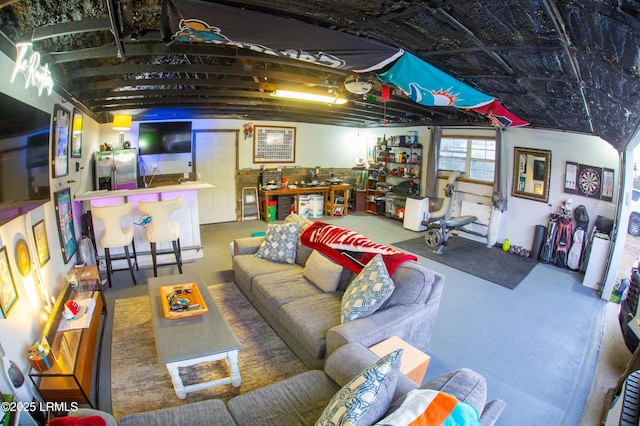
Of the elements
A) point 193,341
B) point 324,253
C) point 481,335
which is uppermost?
point 324,253

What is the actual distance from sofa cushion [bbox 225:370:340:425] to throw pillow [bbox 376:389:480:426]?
0.69 meters

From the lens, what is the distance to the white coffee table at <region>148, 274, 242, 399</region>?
250cm

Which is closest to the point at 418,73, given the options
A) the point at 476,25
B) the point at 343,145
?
the point at 476,25

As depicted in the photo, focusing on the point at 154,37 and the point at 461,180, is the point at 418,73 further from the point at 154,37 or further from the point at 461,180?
the point at 461,180

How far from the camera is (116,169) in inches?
226

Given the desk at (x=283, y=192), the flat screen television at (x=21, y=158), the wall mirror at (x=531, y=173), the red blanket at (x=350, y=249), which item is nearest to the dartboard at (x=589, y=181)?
the wall mirror at (x=531, y=173)

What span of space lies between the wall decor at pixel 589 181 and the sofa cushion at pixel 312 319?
4.86 metres

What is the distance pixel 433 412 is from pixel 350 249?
2.25 metres

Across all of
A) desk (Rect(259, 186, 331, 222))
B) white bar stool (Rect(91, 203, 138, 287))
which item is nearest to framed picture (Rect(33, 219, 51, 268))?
white bar stool (Rect(91, 203, 138, 287))

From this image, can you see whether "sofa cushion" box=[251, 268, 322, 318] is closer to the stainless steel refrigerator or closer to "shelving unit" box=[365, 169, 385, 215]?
the stainless steel refrigerator

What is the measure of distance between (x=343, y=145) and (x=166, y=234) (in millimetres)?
6068

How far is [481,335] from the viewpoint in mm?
3654

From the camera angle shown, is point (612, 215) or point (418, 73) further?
point (612, 215)

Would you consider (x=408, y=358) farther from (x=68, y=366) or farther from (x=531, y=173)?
(x=531, y=173)
